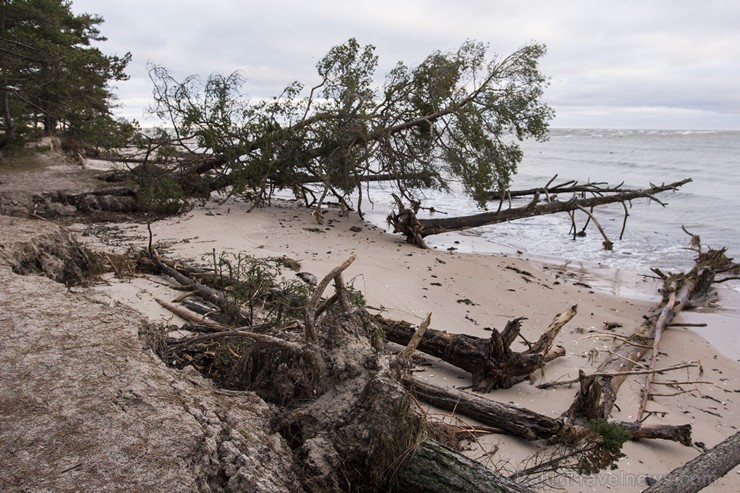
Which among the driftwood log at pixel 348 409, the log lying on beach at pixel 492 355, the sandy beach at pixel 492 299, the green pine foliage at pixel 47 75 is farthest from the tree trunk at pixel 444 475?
the green pine foliage at pixel 47 75

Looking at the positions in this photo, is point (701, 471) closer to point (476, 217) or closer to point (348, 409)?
point (348, 409)

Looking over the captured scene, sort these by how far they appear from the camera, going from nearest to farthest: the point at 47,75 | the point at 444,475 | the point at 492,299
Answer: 1. the point at 444,475
2. the point at 492,299
3. the point at 47,75

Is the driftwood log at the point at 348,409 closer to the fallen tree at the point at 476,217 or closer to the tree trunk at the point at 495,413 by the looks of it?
the tree trunk at the point at 495,413

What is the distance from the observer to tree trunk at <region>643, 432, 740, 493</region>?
2.68m

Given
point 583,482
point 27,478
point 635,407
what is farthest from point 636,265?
point 27,478

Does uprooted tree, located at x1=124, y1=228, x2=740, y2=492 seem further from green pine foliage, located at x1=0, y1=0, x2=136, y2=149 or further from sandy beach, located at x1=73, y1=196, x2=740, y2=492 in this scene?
green pine foliage, located at x1=0, y1=0, x2=136, y2=149

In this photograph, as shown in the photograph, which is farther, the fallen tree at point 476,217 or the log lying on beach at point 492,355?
the fallen tree at point 476,217

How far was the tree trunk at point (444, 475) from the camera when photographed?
93.4 inches

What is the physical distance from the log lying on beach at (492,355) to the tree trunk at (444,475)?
2.02 meters

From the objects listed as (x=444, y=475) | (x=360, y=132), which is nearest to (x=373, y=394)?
(x=444, y=475)

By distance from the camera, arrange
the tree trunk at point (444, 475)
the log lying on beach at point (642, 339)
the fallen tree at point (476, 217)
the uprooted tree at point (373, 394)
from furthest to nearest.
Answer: the fallen tree at point (476, 217)
the log lying on beach at point (642, 339)
the uprooted tree at point (373, 394)
the tree trunk at point (444, 475)

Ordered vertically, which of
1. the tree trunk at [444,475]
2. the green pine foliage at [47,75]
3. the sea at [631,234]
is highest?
the green pine foliage at [47,75]

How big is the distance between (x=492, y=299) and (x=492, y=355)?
9.64 feet

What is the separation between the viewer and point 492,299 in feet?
24.1
